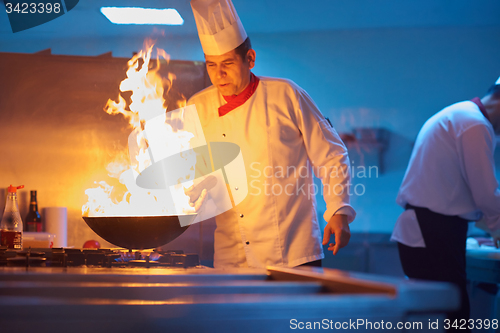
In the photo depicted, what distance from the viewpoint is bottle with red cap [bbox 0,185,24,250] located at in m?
1.51

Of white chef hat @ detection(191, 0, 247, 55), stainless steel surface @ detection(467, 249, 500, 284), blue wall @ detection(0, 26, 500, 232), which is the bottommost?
stainless steel surface @ detection(467, 249, 500, 284)

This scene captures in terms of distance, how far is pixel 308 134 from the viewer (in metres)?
1.52

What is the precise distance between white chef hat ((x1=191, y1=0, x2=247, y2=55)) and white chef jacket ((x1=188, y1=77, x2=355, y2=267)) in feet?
0.68

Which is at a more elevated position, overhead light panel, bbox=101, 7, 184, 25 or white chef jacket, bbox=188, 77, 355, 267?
overhead light panel, bbox=101, 7, 184, 25

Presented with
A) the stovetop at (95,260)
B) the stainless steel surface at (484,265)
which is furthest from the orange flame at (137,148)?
the stainless steel surface at (484,265)

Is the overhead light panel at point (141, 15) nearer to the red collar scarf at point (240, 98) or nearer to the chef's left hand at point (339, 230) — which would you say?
the red collar scarf at point (240, 98)

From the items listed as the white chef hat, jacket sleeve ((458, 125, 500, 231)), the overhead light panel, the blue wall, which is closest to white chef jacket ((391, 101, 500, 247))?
jacket sleeve ((458, 125, 500, 231))

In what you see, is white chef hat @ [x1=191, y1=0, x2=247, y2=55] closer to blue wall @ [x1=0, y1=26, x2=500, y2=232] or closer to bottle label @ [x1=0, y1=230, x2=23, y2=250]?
bottle label @ [x1=0, y1=230, x2=23, y2=250]

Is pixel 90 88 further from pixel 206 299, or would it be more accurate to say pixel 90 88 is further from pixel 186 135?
pixel 206 299

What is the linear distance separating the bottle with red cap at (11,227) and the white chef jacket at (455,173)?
163 centimetres

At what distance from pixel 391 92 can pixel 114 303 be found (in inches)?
124

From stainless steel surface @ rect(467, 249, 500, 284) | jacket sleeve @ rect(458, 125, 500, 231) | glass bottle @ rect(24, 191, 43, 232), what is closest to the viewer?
jacket sleeve @ rect(458, 125, 500, 231)

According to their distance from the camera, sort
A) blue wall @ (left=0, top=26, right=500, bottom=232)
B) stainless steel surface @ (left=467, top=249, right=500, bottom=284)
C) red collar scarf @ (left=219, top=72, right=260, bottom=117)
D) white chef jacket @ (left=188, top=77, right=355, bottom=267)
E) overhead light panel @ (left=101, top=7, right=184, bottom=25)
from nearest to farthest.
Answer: white chef jacket @ (left=188, top=77, right=355, bottom=267) → red collar scarf @ (left=219, top=72, right=260, bottom=117) → stainless steel surface @ (left=467, top=249, right=500, bottom=284) → overhead light panel @ (left=101, top=7, right=184, bottom=25) → blue wall @ (left=0, top=26, right=500, bottom=232)

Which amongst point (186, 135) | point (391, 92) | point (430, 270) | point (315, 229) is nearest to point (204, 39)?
point (186, 135)
